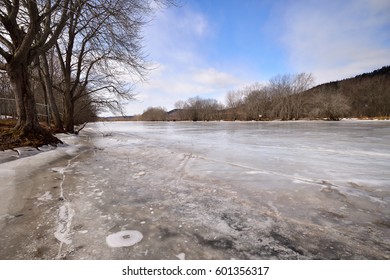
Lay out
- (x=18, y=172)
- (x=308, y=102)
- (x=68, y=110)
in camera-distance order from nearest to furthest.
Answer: (x=18, y=172), (x=68, y=110), (x=308, y=102)

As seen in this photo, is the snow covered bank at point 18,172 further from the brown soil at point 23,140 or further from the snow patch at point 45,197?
the brown soil at point 23,140

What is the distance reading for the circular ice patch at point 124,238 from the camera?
169 centimetres

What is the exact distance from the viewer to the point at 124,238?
178 centimetres

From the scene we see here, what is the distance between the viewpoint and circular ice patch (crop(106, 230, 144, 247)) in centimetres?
169

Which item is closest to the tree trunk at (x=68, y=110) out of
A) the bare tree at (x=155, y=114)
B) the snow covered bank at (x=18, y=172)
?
the snow covered bank at (x=18, y=172)

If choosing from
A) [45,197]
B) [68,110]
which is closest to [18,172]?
[45,197]

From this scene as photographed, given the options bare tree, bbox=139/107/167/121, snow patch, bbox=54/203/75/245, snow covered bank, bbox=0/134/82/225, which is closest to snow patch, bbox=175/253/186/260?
snow patch, bbox=54/203/75/245

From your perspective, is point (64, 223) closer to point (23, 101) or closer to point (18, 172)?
point (18, 172)

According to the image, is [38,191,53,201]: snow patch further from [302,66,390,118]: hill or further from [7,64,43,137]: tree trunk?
[302,66,390,118]: hill

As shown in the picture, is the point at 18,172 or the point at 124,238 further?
the point at 18,172

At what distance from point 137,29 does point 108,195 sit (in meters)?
8.92

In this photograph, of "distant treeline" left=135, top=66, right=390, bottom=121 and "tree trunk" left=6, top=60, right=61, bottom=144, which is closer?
"tree trunk" left=6, top=60, right=61, bottom=144

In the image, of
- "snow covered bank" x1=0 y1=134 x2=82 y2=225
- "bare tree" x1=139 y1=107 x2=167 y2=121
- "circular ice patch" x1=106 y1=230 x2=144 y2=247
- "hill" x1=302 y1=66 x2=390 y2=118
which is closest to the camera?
A: "circular ice patch" x1=106 y1=230 x2=144 y2=247
